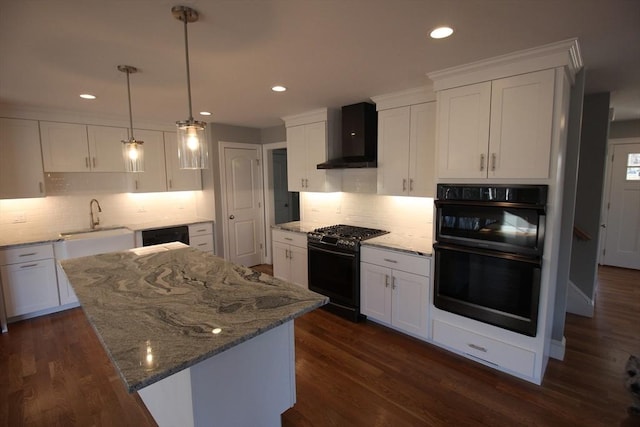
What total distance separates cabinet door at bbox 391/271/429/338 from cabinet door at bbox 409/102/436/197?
0.85 metres

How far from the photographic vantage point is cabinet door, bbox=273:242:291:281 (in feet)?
13.9

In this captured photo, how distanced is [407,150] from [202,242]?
10.8 feet

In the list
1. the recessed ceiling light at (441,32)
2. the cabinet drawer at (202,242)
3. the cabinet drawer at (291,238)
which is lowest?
the cabinet drawer at (202,242)

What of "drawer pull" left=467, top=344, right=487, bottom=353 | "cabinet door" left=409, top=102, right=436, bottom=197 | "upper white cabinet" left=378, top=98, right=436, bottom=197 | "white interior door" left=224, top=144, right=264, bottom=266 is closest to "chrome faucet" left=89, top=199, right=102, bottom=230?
"white interior door" left=224, top=144, right=264, bottom=266

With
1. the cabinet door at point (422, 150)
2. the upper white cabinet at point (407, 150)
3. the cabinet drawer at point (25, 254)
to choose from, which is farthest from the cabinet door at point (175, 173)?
the cabinet door at point (422, 150)

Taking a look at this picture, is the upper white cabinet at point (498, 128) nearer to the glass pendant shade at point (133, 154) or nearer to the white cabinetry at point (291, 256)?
the white cabinetry at point (291, 256)

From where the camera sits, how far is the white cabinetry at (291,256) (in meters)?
3.99

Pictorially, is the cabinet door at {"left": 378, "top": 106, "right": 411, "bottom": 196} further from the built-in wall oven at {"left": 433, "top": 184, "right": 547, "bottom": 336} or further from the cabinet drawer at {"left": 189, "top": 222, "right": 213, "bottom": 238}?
the cabinet drawer at {"left": 189, "top": 222, "right": 213, "bottom": 238}

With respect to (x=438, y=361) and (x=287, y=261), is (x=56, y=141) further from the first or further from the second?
(x=438, y=361)

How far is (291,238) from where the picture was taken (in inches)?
162

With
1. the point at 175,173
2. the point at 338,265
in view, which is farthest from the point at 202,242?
the point at 338,265

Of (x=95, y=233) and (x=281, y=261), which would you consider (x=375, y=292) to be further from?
(x=95, y=233)

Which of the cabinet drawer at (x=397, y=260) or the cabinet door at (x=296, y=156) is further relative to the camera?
the cabinet door at (x=296, y=156)

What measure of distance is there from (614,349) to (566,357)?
550 millimetres
